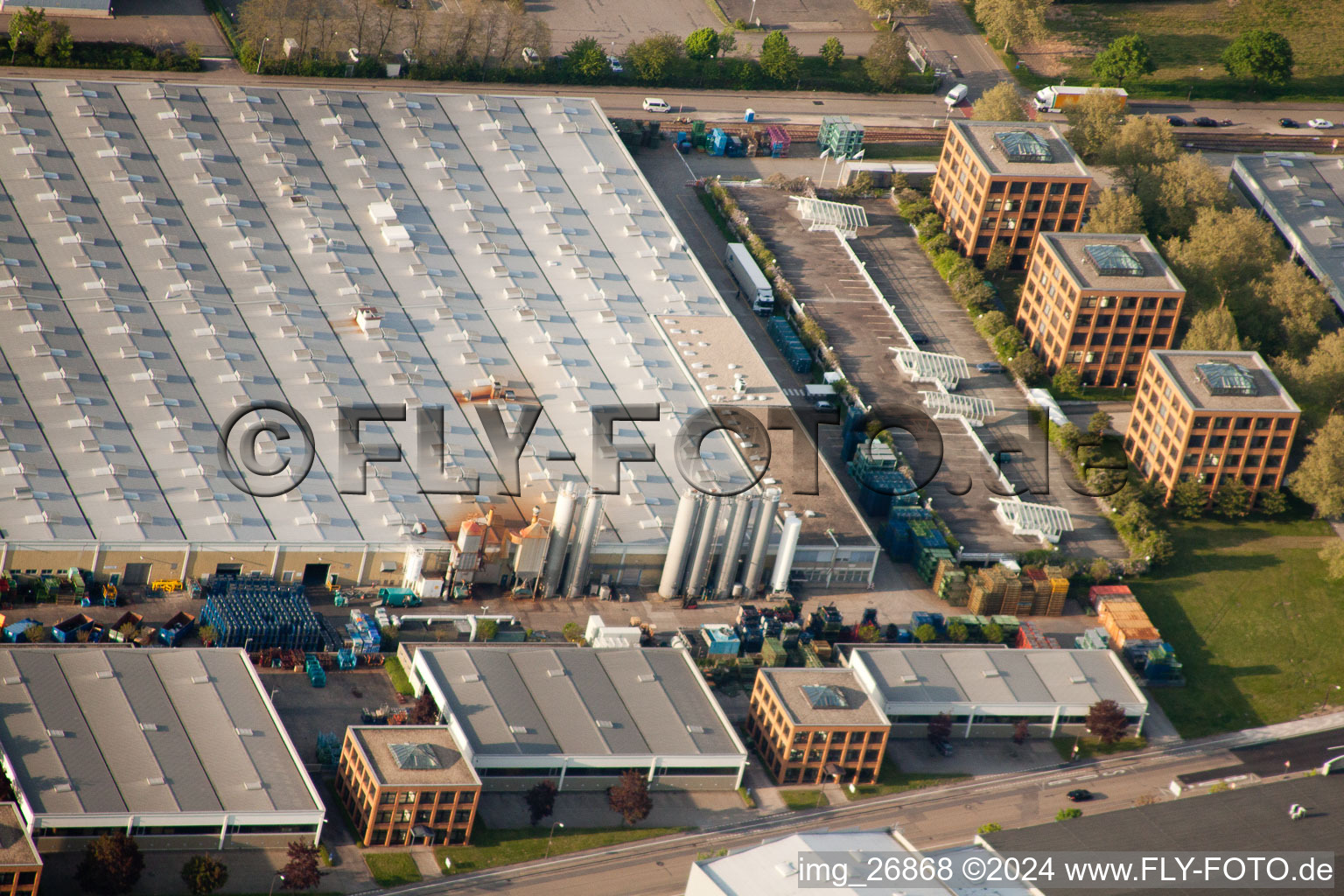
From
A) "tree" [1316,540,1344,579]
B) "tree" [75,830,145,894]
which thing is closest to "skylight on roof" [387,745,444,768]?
"tree" [75,830,145,894]

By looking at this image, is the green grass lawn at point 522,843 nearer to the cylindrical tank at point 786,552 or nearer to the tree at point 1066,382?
the cylindrical tank at point 786,552

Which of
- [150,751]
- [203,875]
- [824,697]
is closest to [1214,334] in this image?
[824,697]

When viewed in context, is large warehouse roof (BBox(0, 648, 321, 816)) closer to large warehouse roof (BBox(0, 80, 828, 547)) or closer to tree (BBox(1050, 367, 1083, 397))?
large warehouse roof (BBox(0, 80, 828, 547))

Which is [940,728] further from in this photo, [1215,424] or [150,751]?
Answer: [150,751]

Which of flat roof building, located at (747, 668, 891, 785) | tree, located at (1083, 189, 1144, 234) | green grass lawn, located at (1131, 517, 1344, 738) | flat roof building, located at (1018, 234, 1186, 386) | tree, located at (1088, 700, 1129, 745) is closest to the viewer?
flat roof building, located at (747, 668, 891, 785)

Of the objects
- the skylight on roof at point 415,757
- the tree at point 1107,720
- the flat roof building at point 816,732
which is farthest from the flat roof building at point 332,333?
the tree at point 1107,720

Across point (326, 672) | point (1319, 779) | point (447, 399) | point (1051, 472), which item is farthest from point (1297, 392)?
point (326, 672)

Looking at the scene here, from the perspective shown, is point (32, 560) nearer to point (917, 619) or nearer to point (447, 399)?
point (447, 399)
